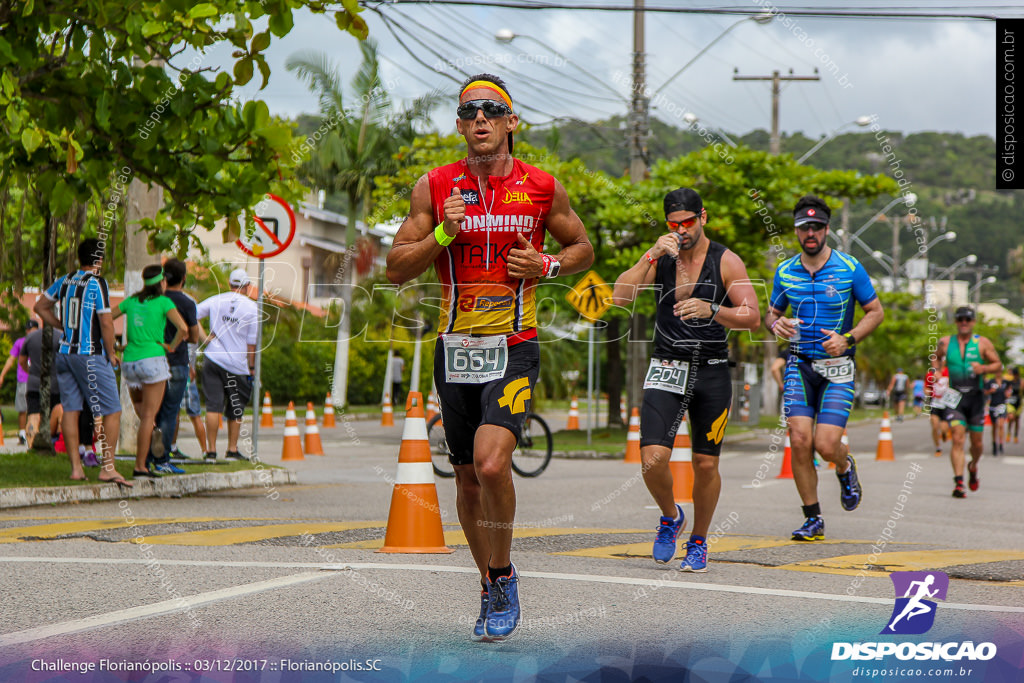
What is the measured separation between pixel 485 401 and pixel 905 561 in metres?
3.54

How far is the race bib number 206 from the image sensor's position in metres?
4.44

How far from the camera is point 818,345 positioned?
25.7ft

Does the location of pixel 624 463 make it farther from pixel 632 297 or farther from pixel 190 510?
pixel 632 297

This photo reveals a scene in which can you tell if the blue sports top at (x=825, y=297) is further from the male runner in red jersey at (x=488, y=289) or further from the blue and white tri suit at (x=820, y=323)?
the male runner in red jersey at (x=488, y=289)

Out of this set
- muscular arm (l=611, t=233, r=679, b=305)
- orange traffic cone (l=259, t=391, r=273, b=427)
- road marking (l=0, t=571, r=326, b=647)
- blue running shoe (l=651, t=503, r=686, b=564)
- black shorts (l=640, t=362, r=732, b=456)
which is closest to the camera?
road marking (l=0, t=571, r=326, b=647)

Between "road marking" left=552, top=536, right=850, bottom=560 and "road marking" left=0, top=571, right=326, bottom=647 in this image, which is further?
"road marking" left=552, top=536, right=850, bottom=560

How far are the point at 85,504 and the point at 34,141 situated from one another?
344 centimetres

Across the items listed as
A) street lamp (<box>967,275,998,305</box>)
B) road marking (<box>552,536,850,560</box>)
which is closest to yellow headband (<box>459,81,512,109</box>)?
road marking (<box>552,536,850,560</box>)

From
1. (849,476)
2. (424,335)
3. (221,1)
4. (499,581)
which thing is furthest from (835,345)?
(424,335)

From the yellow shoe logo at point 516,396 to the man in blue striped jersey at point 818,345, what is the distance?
3.66 meters

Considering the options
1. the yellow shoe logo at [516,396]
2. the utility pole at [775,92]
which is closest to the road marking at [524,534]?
the yellow shoe logo at [516,396]

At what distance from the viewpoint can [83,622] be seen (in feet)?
14.9

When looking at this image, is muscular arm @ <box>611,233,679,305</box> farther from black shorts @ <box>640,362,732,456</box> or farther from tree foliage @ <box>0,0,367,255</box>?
tree foliage @ <box>0,0,367,255</box>

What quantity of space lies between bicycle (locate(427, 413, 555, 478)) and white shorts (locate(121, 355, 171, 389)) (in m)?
4.21
